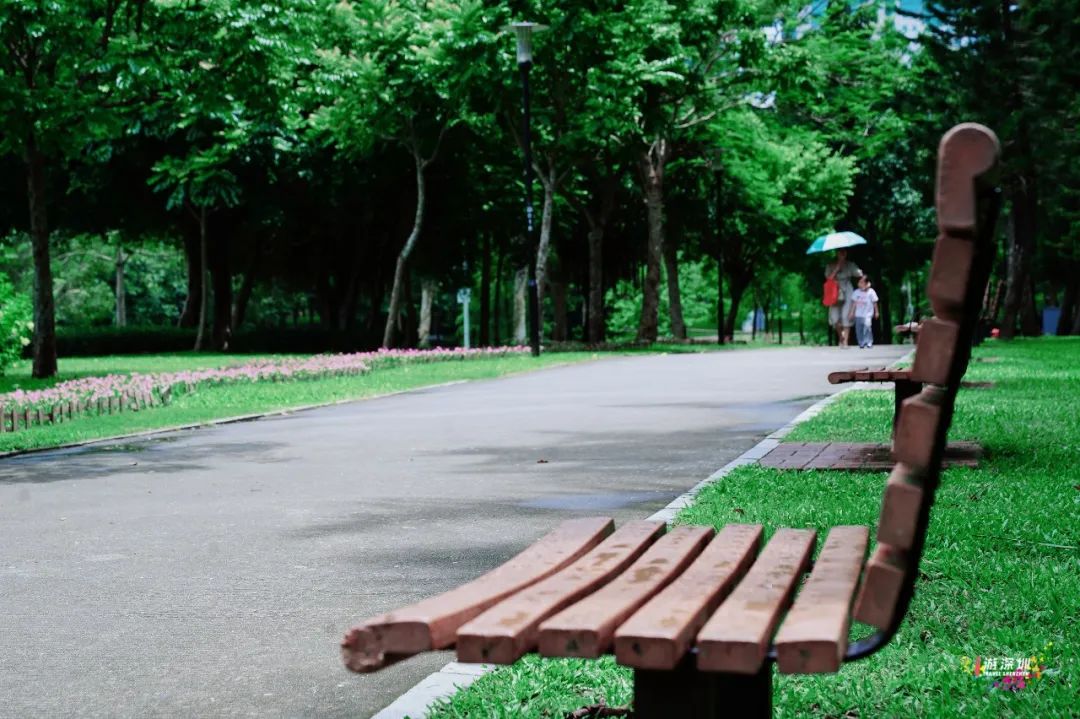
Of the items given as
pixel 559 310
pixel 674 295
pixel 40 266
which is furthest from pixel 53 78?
pixel 674 295

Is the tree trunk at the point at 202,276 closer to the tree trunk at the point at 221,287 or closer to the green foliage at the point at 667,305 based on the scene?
the tree trunk at the point at 221,287

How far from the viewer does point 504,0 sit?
30.2 metres

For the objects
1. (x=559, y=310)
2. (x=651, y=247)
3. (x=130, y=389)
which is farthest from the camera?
(x=559, y=310)

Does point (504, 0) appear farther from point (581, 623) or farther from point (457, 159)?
point (581, 623)

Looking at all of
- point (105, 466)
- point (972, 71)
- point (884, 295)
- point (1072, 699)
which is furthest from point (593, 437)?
point (884, 295)

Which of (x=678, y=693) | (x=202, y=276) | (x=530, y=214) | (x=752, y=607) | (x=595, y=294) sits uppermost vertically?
(x=530, y=214)

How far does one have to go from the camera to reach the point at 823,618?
8.57 ft

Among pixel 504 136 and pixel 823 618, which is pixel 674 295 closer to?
pixel 504 136

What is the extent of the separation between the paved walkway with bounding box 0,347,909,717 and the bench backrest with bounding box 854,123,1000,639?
2.18 meters

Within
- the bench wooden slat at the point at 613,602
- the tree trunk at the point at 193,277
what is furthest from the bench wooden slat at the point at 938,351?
the tree trunk at the point at 193,277

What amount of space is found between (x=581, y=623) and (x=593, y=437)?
10210 mm

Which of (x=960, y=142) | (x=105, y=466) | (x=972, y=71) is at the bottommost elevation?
(x=105, y=466)

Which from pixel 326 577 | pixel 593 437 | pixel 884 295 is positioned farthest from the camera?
pixel 884 295

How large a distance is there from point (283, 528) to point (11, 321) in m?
16.9
